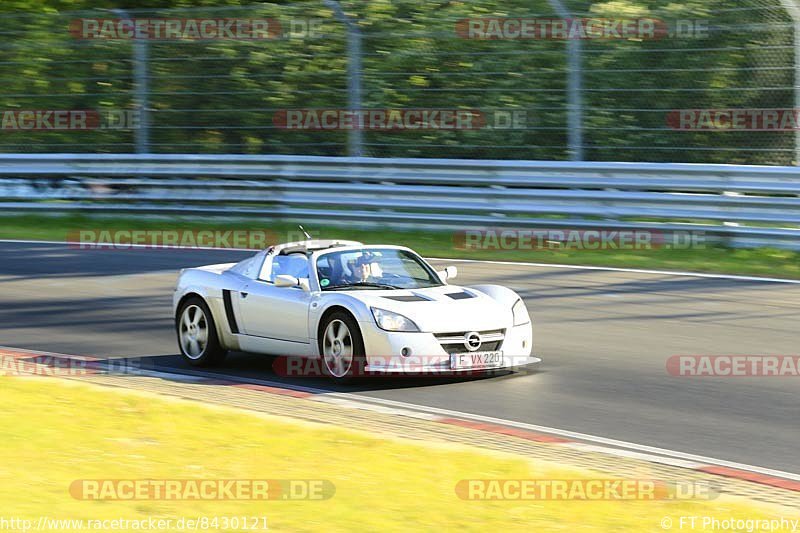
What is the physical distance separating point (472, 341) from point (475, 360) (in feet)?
0.53

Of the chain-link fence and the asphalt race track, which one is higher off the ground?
the chain-link fence

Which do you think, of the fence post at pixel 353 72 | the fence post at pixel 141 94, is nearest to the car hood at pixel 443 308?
the fence post at pixel 353 72

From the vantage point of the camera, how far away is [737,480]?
7.20 metres

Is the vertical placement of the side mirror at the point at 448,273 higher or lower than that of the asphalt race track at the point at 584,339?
higher

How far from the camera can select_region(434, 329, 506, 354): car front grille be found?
9.84 metres

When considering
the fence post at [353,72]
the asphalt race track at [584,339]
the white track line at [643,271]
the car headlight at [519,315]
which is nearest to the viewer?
the asphalt race track at [584,339]

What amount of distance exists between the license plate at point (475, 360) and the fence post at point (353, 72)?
10.4m

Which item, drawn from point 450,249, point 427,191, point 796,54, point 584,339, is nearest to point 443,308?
point 584,339

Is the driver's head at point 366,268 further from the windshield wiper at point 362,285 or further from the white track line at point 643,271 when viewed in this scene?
the white track line at point 643,271

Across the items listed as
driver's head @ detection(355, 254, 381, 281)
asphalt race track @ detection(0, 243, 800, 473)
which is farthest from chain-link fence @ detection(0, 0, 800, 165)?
driver's head @ detection(355, 254, 381, 281)

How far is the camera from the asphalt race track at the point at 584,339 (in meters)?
8.77

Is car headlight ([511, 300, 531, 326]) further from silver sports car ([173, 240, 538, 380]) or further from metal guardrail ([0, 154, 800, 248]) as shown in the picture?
metal guardrail ([0, 154, 800, 248])

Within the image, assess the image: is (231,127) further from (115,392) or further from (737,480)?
(737,480)

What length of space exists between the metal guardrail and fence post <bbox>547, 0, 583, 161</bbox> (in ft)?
2.15
